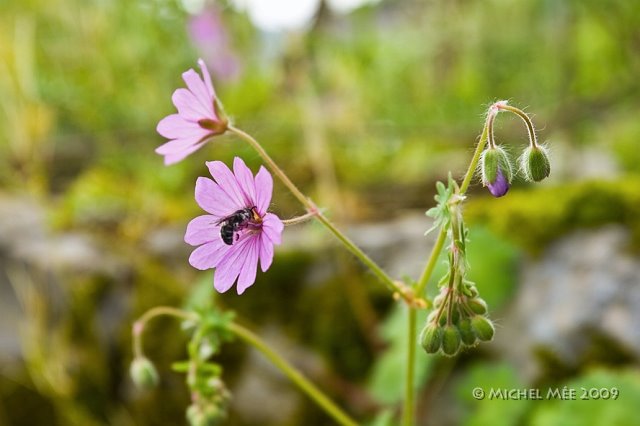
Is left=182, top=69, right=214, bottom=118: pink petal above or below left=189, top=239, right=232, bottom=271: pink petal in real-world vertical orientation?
above

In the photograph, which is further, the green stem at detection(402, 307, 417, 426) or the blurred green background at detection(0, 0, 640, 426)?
the blurred green background at detection(0, 0, 640, 426)

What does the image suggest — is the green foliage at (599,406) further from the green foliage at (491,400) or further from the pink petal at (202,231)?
the pink petal at (202,231)

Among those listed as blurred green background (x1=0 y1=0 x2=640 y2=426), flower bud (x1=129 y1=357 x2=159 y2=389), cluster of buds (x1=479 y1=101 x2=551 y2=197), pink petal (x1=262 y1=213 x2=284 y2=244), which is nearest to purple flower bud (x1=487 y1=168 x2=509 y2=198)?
cluster of buds (x1=479 y1=101 x2=551 y2=197)

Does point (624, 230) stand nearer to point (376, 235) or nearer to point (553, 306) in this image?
point (553, 306)

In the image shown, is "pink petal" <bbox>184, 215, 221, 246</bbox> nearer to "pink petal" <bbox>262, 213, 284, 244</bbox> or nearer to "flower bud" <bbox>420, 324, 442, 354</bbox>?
"pink petal" <bbox>262, 213, 284, 244</bbox>

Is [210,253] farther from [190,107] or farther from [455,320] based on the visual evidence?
[455,320]

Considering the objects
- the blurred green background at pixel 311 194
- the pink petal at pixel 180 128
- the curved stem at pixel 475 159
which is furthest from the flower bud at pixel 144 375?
the curved stem at pixel 475 159

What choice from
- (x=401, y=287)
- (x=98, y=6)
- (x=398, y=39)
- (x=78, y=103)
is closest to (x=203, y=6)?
(x=98, y=6)
